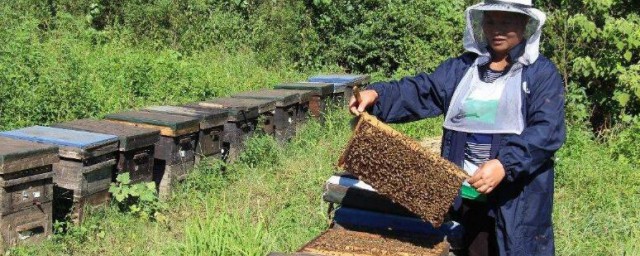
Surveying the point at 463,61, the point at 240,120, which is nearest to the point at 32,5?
the point at 240,120

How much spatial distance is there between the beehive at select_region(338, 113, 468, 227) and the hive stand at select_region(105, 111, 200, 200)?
3155mm

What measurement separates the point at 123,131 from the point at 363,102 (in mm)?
2913

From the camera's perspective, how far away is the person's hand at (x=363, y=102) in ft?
9.98

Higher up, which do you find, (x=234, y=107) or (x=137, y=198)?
(x=234, y=107)

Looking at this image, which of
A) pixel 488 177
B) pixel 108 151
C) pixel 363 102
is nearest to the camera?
pixel 488 177

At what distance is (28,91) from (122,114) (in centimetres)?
134

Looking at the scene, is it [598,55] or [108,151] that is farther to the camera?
[598,55]

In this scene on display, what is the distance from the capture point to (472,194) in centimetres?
308

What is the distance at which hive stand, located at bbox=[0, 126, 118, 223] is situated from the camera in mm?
4984

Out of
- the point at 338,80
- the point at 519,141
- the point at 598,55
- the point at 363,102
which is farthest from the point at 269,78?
the point at 519,141

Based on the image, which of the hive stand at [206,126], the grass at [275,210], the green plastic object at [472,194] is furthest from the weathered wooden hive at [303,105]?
the green plastic object at [472,194]

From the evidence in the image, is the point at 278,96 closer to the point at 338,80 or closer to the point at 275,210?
the point at 338,80

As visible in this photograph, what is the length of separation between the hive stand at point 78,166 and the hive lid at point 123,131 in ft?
0.34

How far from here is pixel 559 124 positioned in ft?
9.52
